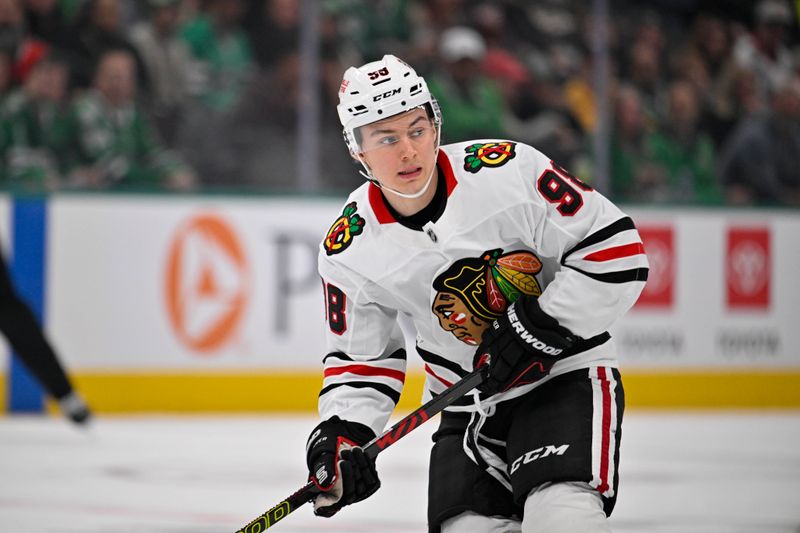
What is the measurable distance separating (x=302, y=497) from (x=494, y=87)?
15.8 feet

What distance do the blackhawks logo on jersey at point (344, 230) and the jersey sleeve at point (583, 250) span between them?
333 mm

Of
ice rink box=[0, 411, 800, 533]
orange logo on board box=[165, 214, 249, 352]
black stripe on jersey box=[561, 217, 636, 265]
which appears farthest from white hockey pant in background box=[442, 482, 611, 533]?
orange logo on board box=[165, 214, 249, 352]

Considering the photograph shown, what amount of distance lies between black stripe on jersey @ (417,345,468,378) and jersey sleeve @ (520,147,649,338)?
0.26 meters

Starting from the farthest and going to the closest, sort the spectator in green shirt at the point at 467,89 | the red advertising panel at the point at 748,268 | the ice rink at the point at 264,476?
the red advertising panel at the point at 748,268
the spectator in green shirt at the point at 467,89
the ice rink at the point at 264,476

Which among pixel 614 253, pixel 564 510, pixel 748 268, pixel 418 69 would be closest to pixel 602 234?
pixel 614 253

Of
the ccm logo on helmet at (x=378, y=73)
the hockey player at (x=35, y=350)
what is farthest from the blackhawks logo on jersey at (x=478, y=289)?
the hockey player at (x=35, y=350)

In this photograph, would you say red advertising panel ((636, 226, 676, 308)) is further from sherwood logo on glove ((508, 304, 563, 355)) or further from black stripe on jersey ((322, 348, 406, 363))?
sherwood logo on glove ((508, 304, 563, 355))

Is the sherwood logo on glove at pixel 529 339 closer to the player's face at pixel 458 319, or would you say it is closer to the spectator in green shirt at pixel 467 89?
the player's face at pixel 458 319

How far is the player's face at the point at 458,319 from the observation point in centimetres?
248

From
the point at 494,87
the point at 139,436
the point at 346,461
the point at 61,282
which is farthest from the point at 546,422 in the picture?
the point at 494,87

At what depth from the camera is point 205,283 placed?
6445mm

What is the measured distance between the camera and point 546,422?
2.44 meters

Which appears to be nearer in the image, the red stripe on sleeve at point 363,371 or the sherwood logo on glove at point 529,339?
the sherwood logo on glove at point 529,339

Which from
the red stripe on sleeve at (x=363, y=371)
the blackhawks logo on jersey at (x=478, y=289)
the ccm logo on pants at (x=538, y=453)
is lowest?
the ccm logo on pants at (x=538, y=453)
